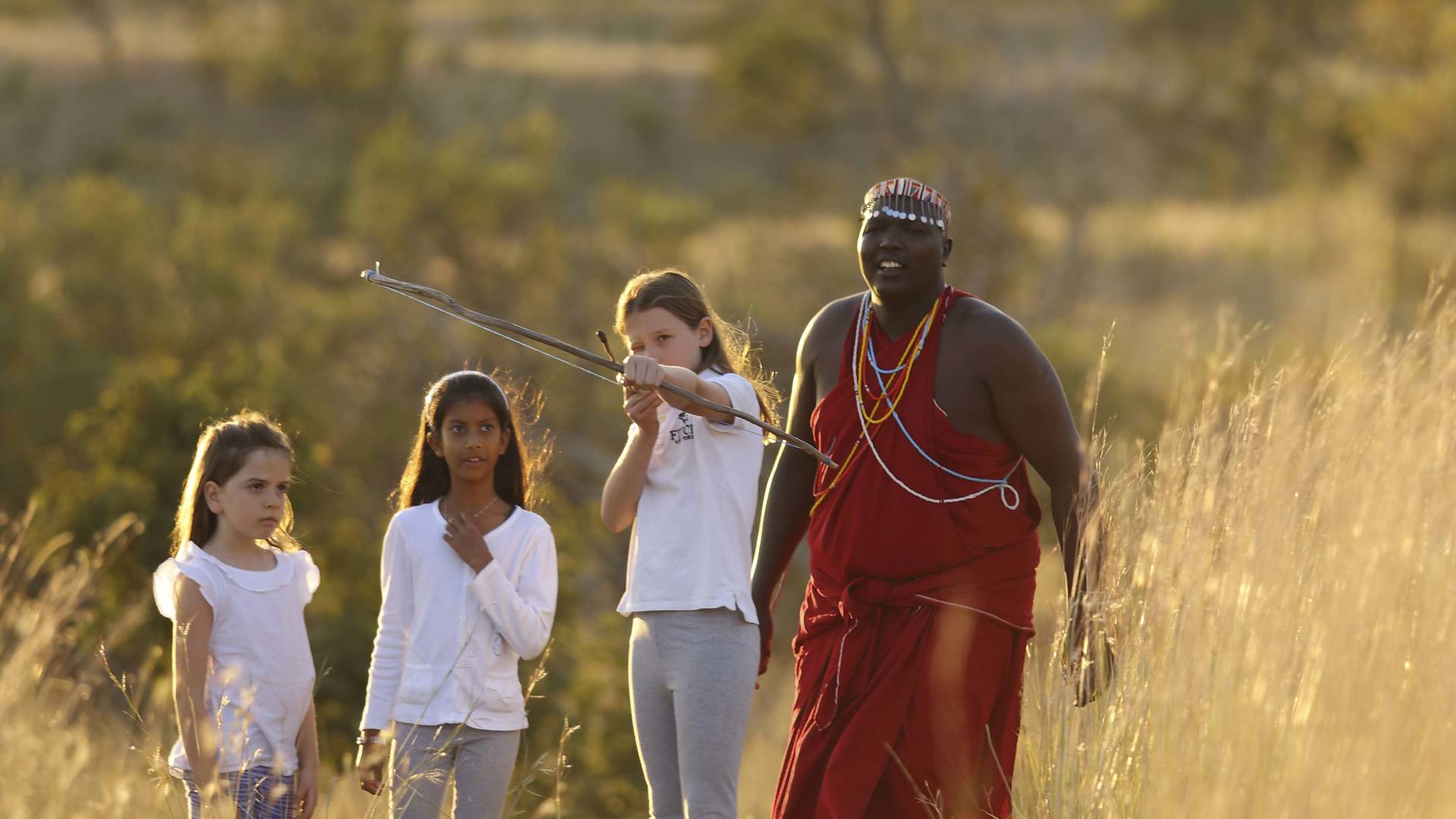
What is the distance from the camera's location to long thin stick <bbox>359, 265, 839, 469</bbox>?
333cm

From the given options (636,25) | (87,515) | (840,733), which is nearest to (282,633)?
(840,733)

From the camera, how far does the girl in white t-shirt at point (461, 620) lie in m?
3.57

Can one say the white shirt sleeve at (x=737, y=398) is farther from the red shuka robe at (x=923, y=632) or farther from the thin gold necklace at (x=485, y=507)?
the thin gold necklace at (x=485, y=507)

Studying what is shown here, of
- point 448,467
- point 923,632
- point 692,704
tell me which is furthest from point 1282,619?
point 448,467

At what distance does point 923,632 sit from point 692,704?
51 centimetres

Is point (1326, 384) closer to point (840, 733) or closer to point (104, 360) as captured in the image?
point (840, 733)

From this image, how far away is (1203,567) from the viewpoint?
3.33 metres

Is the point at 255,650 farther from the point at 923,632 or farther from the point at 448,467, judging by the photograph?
the point at 923,632

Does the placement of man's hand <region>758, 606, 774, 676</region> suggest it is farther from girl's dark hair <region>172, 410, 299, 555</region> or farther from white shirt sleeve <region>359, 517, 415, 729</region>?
girl's dark hair <region>172, 410, 299, 555</region>

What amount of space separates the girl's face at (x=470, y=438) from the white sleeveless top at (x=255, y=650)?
43cm

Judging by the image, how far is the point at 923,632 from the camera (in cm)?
365

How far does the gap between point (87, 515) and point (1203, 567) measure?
689cm

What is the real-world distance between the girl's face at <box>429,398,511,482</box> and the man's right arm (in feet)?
2.19

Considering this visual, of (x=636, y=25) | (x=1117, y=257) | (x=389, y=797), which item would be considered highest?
(x=636, y=25)
